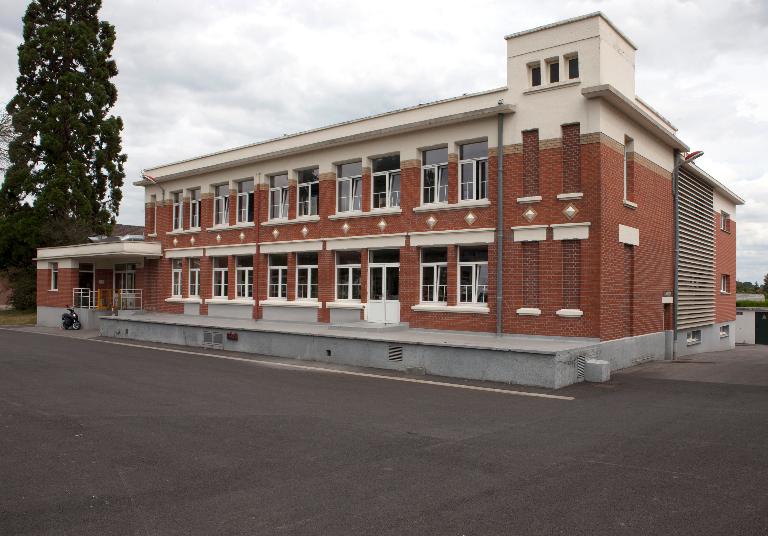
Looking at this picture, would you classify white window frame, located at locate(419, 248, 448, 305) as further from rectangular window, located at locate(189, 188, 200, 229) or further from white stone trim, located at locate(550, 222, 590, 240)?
rectangular window, located at locate(189, 188, 200, 229)

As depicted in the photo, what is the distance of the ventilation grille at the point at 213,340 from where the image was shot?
68.7 feet

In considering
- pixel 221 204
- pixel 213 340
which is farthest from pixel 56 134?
pixel 213 340

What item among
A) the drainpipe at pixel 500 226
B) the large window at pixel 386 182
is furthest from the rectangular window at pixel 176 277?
the drainpipe at pixel 500 226

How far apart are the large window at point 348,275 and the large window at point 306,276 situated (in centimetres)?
130

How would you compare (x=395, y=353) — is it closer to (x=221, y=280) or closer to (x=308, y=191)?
(x=308, y=191)

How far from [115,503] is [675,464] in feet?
19.8

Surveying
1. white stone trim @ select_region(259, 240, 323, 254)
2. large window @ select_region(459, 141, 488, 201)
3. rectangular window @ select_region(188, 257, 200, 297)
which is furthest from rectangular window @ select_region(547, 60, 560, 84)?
rectangular window @ select_region(188, 257, 200, 297)

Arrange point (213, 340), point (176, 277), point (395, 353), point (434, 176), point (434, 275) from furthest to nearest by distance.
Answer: point (176, 277), point (213, 340), point (434, 176), point (434, 275), point (395, 353)

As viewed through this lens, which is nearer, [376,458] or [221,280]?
[376,458]

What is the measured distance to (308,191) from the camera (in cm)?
2408

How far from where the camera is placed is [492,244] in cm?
1806

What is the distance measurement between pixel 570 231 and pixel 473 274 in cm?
334

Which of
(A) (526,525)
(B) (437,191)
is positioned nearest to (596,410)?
(A) (526,525)

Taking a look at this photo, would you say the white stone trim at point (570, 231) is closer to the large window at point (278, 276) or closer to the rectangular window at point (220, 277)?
the large window at point (278, 276)
